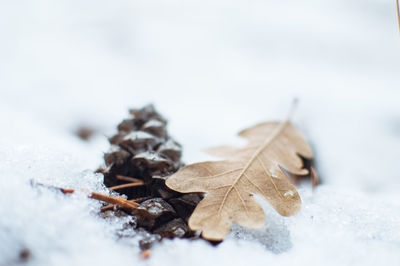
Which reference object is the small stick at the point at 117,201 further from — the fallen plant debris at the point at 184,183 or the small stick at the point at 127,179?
the small stick at the point at 127,179

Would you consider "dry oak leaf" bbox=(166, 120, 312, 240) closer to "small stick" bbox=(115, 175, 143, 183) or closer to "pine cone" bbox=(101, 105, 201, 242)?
"pine cone" bbox=(101, 105, 201, 242)

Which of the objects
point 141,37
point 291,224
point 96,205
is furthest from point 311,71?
point 96,205

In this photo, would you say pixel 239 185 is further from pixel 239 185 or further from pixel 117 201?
pixel 117 201

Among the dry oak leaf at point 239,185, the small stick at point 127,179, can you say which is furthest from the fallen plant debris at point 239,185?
the small stick at point 127,179

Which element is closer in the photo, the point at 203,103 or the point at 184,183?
the point at 184,183

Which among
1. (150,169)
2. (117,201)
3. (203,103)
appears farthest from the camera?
(203,103)

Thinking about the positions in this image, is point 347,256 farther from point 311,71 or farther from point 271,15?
point 271,15

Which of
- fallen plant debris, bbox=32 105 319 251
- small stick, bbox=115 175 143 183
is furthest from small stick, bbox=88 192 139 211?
small stick, bbox=115 175 143 183

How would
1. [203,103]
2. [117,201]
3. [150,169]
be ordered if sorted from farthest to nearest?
[203,103]
[150,169]
[117,201]

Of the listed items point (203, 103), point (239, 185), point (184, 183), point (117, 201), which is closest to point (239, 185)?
point (239, 185)
